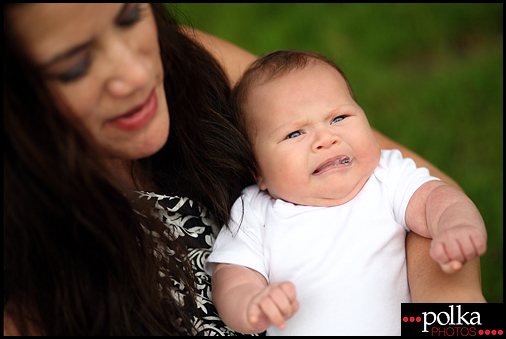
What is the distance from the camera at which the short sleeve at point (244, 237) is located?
1.35 metres

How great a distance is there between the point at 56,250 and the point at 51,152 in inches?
9.7

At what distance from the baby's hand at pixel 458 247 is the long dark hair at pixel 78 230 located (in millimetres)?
666

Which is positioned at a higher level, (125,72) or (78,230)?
(125,72)

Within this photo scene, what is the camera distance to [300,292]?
131cm

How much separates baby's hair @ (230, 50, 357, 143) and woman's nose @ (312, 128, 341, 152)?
24cm

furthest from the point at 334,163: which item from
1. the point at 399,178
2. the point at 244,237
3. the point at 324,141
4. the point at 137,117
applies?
the point at 137,117

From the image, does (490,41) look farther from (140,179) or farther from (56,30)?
(56,30)

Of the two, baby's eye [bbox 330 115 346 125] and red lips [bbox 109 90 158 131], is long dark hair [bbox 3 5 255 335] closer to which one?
red lips [bbox 109 90 158 131]

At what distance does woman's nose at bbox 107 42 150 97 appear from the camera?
3.38 ft

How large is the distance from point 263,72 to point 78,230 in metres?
0.80

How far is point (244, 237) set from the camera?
1398 millimetres

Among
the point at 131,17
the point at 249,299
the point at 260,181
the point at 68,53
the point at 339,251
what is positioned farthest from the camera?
the point at 260,181

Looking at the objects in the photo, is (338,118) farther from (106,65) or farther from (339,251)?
(106,65)

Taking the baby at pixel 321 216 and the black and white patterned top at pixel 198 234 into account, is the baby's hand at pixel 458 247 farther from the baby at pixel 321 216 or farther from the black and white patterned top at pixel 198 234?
the black and white patterned top at pixel 198 234
